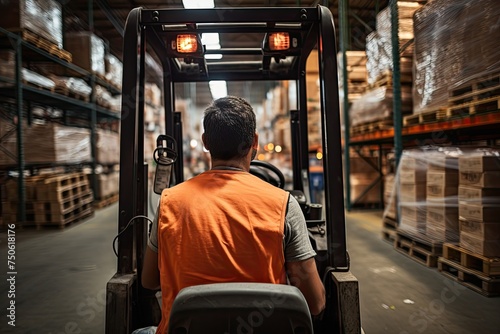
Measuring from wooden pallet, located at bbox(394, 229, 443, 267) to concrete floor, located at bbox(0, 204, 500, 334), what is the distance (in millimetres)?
131

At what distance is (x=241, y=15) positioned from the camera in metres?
1.90

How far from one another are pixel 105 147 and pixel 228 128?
9455 mm

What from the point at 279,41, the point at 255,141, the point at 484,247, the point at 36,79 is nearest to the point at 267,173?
the point at 279,41

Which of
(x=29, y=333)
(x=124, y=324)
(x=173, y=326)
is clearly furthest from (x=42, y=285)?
(x=173, y=326)

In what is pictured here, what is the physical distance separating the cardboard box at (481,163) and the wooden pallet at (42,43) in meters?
7.36

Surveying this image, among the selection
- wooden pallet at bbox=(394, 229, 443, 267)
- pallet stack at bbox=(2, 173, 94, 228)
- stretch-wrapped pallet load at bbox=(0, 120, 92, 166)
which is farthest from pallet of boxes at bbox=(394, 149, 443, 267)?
stretch-wrapped pallet load at bbox=(0, 120, 92, 166)

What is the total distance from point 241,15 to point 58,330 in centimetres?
287

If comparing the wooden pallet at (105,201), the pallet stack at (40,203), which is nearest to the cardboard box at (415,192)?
the pallet stack at (40,203)

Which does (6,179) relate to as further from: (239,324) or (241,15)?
(239,324)

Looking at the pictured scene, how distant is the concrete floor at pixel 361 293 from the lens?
2916mm

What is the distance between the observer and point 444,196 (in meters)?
4.13

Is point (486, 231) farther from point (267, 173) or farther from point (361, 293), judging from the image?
point (267, 173)

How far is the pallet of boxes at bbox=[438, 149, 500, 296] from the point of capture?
3.45 m

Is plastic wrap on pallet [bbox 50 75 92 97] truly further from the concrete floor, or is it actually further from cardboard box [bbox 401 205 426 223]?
cardboard box [bbox 401 205 426 223]
